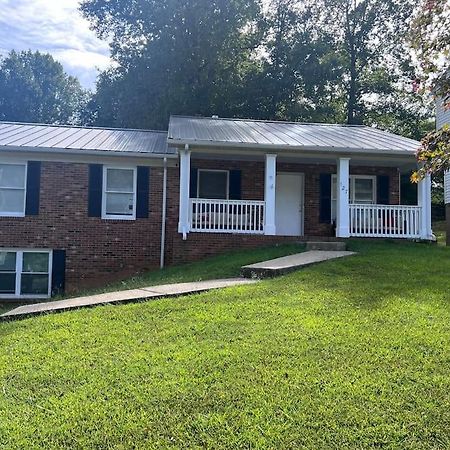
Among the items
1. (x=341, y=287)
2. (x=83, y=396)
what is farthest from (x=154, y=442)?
(x=341, y=287)

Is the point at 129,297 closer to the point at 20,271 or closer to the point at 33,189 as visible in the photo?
the point at 20,271

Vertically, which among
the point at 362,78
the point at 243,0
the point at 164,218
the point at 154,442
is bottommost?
the point at 154,442

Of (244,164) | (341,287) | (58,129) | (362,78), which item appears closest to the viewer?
(341,287)

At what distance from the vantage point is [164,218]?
43.1 ft

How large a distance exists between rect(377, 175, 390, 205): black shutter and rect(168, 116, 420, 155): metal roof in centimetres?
119

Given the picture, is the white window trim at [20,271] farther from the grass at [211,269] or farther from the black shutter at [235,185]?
the black shutter at [235,185]

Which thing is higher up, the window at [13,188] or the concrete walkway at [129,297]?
the window at [13,188]

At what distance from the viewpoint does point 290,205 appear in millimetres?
14805

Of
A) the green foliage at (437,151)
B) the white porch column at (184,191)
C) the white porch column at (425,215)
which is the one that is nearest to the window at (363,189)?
the white porch column at (425,215)

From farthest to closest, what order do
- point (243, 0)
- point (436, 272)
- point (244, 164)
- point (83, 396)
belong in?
point (243, 0) → point (244, 164) → point (436, 272) → point (83, 396)

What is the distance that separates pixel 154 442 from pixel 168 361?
1.26 m

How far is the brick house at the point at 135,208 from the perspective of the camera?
41.2 ft

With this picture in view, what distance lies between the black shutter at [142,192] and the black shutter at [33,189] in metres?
2.48

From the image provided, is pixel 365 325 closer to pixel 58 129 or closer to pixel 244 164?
pixel 244 164
